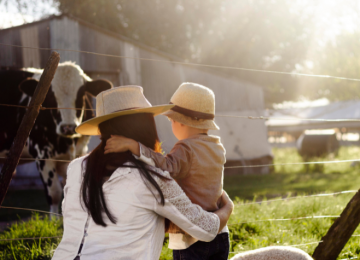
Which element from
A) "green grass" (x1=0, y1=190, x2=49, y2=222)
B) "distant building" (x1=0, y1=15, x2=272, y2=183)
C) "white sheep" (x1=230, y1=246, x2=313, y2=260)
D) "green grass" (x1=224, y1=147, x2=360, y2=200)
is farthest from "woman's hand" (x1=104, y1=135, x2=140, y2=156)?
"distant building" (x1=0, y1=15, x2=272, y2=183)

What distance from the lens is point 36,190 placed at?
9328 millimetres

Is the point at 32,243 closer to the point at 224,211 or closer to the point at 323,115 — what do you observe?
the point at 224,211

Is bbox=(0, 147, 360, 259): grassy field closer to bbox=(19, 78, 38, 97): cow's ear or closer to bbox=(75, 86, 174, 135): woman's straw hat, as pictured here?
bbox=(19, 78, 38, 97): cow's ear

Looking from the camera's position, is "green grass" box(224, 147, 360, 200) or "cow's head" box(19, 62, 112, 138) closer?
"cow's head" box(19, 62, 112, 138)

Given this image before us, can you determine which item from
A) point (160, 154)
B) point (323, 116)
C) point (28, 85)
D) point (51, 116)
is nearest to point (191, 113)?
point (160, 154)

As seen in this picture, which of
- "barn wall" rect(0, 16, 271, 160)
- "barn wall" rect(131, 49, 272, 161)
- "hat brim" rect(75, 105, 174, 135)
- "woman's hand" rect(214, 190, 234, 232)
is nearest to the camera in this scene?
"hat brim" rect(75, 105, 174, 135)

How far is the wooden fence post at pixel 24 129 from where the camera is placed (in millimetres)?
2232

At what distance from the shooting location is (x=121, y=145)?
5.43 ft

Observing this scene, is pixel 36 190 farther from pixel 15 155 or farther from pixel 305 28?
pixel 305 28

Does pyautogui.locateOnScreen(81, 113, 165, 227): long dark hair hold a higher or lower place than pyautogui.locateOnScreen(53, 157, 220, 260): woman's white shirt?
higher

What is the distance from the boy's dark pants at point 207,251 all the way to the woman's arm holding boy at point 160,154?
0.41 m

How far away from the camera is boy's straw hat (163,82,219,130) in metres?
2.21

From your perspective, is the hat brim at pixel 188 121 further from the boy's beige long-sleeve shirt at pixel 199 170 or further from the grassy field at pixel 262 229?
the grassy field at pixel 262 229

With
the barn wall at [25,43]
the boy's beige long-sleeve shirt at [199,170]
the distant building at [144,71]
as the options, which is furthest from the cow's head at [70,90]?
the barn wall at [25,43]
